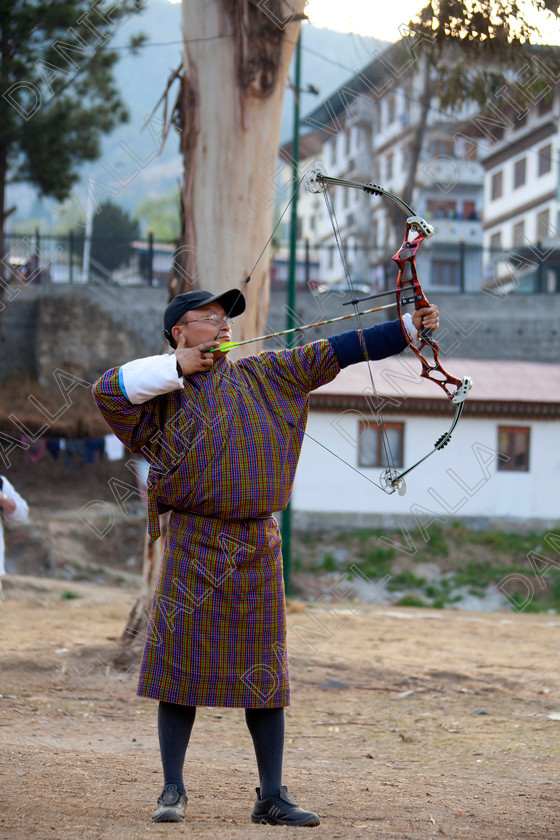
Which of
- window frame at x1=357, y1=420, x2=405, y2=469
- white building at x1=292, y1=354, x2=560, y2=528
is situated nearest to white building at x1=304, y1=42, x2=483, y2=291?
white building at x1=292, y1=354, x2=560, y2=528

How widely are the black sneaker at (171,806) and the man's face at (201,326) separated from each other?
153 cm

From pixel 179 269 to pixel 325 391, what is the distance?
11859 millimetres

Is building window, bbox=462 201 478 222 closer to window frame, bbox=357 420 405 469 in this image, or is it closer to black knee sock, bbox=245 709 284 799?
window frame, bbox=357 420 405 469

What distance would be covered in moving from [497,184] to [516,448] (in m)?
21.3

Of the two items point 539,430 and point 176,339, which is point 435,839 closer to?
point 176,339

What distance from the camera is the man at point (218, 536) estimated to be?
10.6 ft

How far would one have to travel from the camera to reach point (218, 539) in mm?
3266

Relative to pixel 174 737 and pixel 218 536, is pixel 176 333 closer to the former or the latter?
pixel 218 536

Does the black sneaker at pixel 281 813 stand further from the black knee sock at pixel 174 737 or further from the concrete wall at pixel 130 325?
the concrete wall at pixel 130 325

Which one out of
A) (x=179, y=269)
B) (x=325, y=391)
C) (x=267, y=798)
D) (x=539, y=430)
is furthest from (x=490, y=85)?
(x=539, y=430)

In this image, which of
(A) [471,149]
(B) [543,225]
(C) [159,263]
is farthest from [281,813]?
(B) [543,225]

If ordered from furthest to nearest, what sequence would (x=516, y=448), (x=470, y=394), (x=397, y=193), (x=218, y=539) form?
(x=397, y=193)
(x=516, y=448)
(x=470, y=394)
(x=218, y=539)

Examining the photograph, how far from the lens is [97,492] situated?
68.9 ft

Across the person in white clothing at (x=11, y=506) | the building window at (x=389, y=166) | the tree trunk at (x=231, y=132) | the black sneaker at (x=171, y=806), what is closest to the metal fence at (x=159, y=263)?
the building window at (x=389, y=166)
